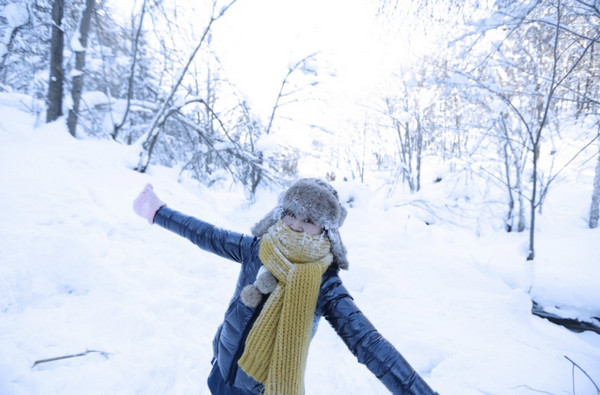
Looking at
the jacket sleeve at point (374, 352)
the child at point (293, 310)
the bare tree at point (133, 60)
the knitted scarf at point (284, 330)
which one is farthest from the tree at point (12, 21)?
the jacket sleeve at point (374, 352)

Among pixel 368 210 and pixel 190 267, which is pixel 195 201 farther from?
pixel 368 210

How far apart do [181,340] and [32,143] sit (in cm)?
369

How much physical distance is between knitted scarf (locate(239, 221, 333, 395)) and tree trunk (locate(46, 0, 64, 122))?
18.7ft

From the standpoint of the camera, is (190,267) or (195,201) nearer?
(190,267)

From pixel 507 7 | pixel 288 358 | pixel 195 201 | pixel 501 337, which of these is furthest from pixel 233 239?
pixel 195 201

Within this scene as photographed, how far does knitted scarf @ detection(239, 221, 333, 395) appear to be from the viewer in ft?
3.93

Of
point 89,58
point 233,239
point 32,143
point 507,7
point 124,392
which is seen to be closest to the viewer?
point 233,239

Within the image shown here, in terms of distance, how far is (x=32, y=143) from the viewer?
382 centimetres

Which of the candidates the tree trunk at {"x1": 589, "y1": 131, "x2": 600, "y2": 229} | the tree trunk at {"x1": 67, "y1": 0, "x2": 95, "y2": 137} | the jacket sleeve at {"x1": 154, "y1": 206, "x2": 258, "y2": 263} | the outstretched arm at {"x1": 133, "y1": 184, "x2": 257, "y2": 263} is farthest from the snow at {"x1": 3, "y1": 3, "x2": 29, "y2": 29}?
the tree trunk at {"x1": 589, "y1": 131, "x2": 600, "y2": 229}

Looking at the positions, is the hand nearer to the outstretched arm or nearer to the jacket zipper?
the outstretched arm

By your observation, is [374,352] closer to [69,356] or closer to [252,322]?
[252,322]

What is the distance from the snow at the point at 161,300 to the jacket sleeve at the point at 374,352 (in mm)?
1354

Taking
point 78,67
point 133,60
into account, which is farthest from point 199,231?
point 133,60

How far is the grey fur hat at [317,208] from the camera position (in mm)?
1325
